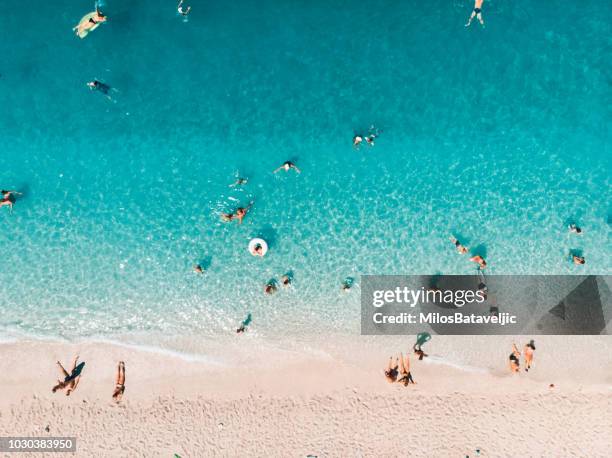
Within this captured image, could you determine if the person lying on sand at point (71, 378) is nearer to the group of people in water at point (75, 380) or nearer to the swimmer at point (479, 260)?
the group of people in water at point (75, 380)

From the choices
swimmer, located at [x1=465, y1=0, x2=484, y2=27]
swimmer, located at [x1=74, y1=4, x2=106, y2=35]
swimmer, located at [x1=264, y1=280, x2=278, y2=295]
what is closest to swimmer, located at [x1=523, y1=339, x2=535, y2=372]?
swimmer, located at [x1=264, y1=280, x2=278, y2=295]

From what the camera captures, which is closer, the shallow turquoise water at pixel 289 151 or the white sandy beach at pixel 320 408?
the white sandy beach at pixel 320 408

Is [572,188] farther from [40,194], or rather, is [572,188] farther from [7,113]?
[7,113]

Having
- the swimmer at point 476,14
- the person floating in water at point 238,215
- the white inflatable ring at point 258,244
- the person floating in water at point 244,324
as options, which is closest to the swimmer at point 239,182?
the person floating in water at point 238,215

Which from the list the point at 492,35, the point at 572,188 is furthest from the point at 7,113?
the point at 572,188

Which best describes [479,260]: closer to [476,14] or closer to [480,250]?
[480,250]

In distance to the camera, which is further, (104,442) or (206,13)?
(206,13)
